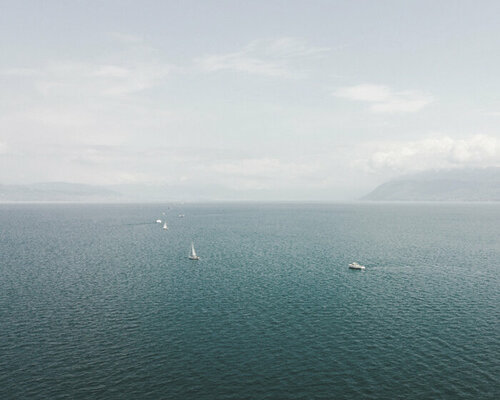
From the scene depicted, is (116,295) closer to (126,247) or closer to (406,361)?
(406,361)

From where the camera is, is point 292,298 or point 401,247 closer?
point 292,298

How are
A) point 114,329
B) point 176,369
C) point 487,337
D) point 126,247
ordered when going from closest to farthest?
point 176,369 → point 487,337 → point 114,329 → point 126,247

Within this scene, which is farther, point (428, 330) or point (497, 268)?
point (497, 268)

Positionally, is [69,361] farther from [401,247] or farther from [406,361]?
[401,247]

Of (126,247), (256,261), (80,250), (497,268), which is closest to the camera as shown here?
(497,268)

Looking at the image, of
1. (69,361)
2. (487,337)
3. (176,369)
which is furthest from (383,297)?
(69,361)

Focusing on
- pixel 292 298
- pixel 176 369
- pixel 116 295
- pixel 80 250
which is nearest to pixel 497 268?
pixel 292 298

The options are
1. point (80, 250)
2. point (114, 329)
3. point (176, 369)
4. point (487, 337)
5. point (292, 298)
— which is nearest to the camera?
point (176, 369)

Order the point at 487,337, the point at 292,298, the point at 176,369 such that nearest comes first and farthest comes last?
the point at 176,369 → the point at 487,337 → the point at 292,298
